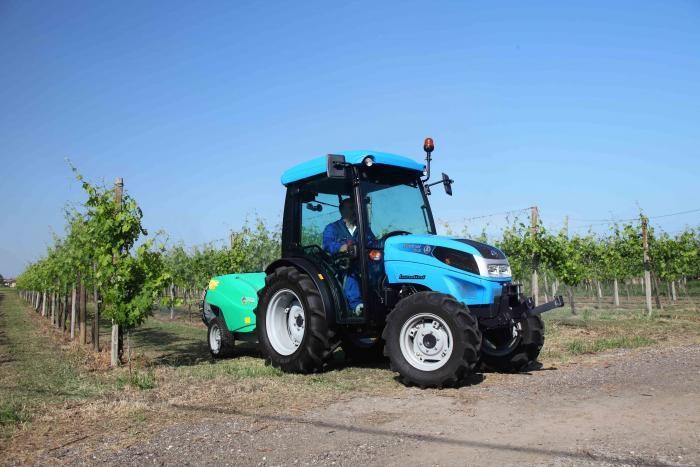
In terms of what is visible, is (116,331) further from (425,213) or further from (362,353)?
(425,213)

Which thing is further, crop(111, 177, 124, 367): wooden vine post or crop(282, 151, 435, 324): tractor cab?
crop(111, 177, 124, 367): wooden vine post

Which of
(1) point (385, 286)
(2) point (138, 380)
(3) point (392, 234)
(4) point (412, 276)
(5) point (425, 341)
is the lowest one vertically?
(2) point (138, 380)

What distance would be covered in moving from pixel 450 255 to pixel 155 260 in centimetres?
460

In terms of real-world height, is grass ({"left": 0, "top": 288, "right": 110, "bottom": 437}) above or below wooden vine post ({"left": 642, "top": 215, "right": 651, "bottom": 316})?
below

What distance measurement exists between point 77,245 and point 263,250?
33.6ft

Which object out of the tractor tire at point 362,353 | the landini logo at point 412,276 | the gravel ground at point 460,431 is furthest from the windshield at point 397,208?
the gravel ground at point 460,431

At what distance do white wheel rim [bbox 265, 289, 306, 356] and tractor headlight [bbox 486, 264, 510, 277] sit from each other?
2.58 m

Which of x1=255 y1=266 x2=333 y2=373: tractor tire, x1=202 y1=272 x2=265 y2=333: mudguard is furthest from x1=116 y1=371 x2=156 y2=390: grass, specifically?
x1=202 y1=272 x2=265 y2=333: mudguard

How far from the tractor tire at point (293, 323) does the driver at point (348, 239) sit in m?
0.40

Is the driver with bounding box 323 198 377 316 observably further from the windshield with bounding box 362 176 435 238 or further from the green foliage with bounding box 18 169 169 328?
the green foliage with bounding box 18 169 169 328

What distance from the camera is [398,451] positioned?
12.4 feet

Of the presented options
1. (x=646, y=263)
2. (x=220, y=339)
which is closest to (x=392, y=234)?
(x=220, y=339)

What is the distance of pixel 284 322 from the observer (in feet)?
24.9

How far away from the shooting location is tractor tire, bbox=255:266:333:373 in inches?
263
